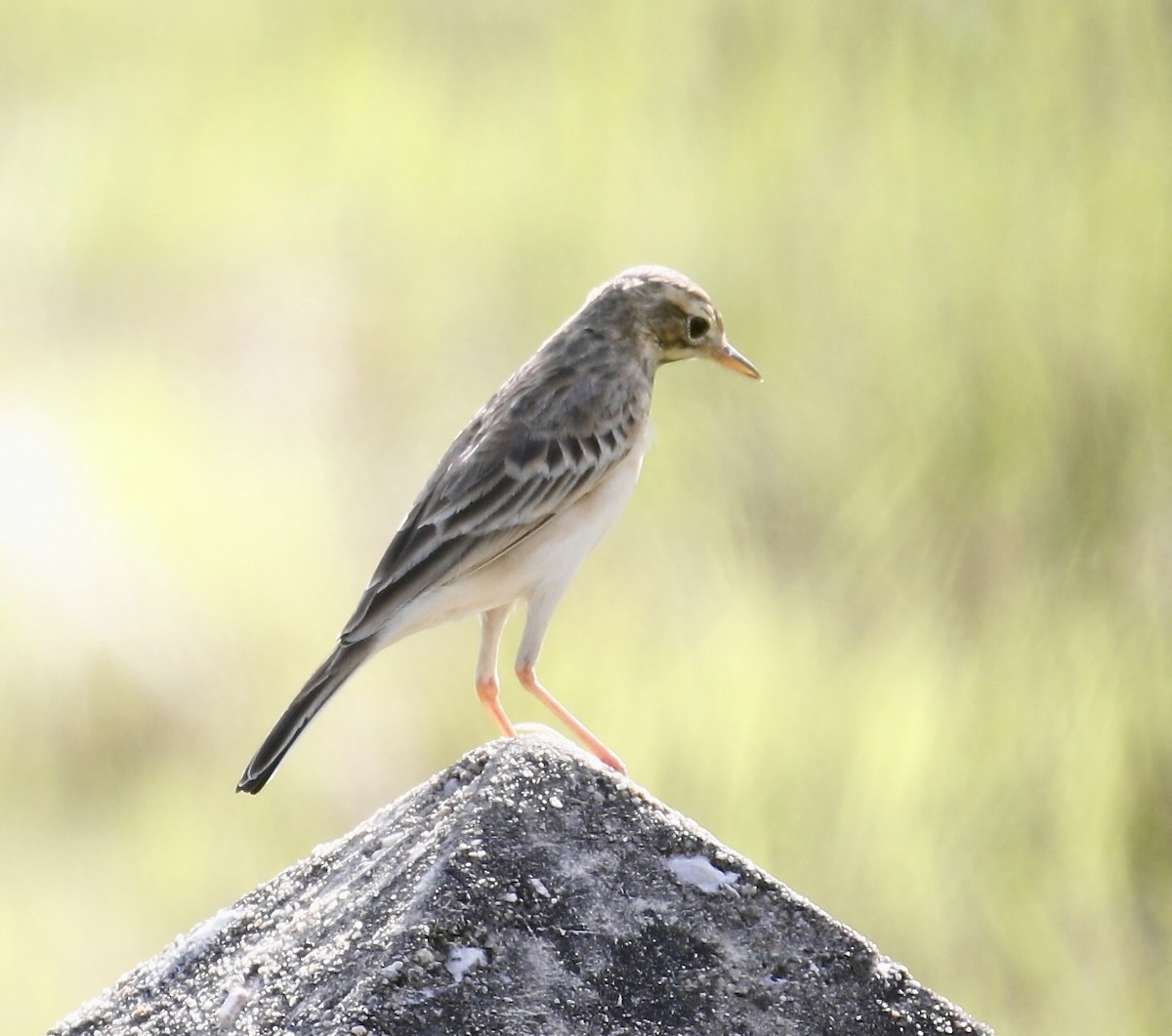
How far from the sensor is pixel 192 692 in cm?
870

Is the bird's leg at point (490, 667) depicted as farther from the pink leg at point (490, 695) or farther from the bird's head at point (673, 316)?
the bird's head at point (673, 316)

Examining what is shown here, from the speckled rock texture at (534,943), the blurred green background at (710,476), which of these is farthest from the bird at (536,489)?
the blurred green background at (710,476)

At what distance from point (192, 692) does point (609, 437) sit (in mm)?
4844

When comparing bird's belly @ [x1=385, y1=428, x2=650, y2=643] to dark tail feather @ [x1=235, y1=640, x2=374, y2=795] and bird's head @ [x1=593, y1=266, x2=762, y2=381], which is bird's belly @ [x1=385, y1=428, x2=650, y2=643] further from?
bird's head @ [x1=593, y1=266, x2=762, y2=381]

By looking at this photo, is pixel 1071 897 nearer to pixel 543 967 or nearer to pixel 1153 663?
pixel 1153 663

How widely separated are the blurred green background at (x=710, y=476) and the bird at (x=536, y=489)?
9.89ft

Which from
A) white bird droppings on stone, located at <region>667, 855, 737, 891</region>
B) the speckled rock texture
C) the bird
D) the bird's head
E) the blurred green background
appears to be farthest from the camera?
the blurred green background

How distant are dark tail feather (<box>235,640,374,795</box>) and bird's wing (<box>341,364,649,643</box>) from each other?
0.04m

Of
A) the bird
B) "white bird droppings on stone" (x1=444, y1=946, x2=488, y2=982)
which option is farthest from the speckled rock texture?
the bird

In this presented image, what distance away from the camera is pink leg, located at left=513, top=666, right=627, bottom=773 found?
391cm

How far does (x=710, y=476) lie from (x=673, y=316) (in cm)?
321

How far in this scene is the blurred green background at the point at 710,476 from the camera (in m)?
7.69

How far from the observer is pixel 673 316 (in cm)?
478

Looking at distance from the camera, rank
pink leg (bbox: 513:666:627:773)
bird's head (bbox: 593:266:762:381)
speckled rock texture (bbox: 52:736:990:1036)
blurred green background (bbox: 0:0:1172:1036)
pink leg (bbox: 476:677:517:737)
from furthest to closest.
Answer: blurred green background (bbox: 0:0:1172:1036), bird's head (bbox: 593:266:762:381), pink leg (bbox: 476:677:517:737), pink leg (bbox: 513:666:627:773), speckled rock texture (bbox: 52:736:990:1036)
